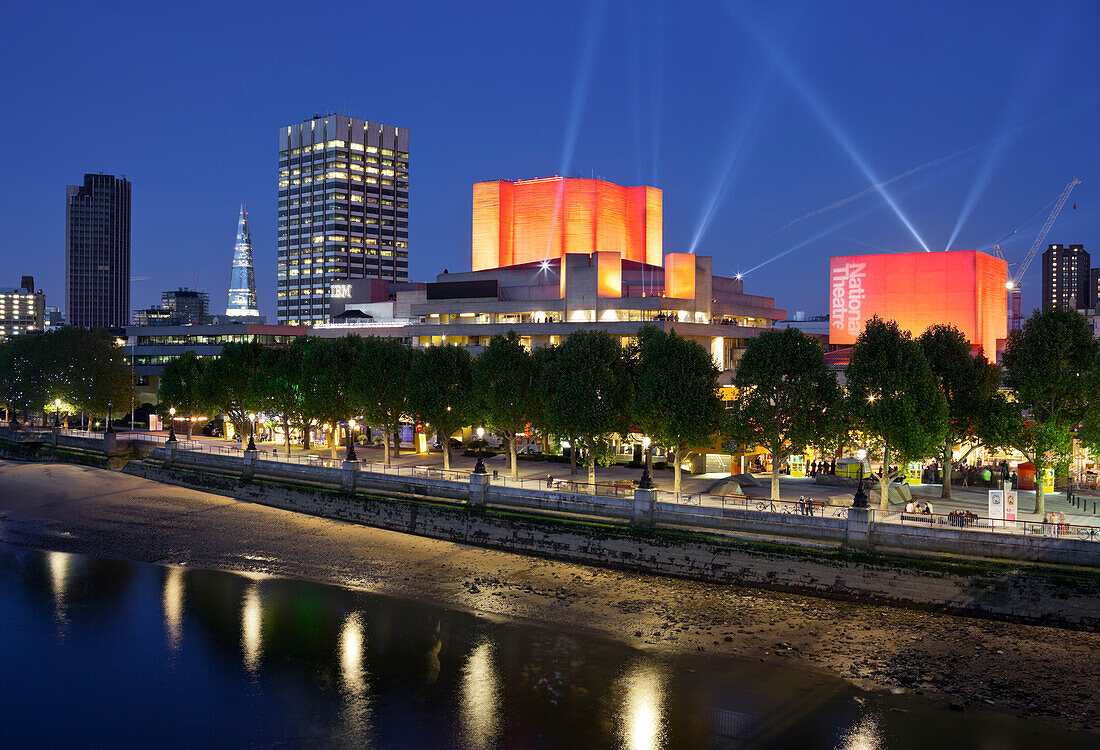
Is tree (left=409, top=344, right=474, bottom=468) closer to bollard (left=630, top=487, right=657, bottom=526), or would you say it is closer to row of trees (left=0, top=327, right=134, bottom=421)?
bollard (left=630, top=487, right=657, bottom=526)

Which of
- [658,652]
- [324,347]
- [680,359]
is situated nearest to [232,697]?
[658,652]

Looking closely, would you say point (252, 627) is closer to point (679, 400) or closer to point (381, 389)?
point (679, 400)

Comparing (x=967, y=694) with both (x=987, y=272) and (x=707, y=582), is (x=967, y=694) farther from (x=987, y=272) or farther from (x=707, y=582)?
(x=987, y=272)

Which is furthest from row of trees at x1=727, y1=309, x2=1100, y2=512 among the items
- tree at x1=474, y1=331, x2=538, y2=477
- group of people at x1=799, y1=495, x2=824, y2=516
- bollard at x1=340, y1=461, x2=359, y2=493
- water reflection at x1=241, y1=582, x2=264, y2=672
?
water reflection at x1=241, y1=582, x2=264, y2=672

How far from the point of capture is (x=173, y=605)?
39094mm

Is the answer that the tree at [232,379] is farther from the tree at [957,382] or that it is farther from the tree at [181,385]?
the tree at [957,382]

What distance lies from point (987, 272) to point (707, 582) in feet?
204

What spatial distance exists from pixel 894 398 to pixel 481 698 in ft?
98.9

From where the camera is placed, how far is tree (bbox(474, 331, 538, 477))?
60719mm

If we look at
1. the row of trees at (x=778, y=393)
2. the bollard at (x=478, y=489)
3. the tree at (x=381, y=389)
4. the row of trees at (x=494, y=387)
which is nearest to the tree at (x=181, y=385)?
the row of trees at (x=494, y=387)

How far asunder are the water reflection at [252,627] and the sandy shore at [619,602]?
4.44 meters

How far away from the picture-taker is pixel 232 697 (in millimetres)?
28500

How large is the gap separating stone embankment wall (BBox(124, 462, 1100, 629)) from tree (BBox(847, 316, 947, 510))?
753 cm

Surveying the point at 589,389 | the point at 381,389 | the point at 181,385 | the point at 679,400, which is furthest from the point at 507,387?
the point at 181,385
